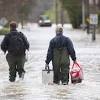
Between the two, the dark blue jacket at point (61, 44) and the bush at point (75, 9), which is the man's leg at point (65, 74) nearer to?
the dark blue jacket at point (61, 44)

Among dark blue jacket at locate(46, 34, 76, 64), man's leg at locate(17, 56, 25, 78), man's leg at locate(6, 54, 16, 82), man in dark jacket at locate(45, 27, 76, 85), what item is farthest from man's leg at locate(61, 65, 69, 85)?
man's leg at locate(6, 54, 16, 82)

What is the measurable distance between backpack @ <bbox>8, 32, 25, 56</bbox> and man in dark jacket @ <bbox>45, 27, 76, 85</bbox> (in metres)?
1.46

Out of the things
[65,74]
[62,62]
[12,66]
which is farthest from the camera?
[12,66]

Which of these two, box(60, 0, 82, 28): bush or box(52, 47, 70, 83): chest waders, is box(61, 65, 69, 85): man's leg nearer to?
box(52, 47, 70, 83): chest waders

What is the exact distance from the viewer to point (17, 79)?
19.6 meters

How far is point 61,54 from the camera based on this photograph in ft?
57.2

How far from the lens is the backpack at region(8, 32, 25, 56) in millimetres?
Answer: 18641

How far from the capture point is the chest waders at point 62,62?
57.1ft

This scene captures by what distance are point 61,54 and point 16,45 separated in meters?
1.78

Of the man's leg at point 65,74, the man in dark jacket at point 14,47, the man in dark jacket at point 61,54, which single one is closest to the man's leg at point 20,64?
the man in dark jacket at point 14,47

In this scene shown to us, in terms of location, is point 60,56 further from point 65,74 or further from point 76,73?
point 76,73

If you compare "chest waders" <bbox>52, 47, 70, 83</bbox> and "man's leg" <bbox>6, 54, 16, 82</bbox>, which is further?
"man's leg" <bbox>6, 54, 16, 82</bbox>

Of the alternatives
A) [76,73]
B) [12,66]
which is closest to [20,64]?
[12,66]

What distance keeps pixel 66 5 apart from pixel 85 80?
78817 millimetres
